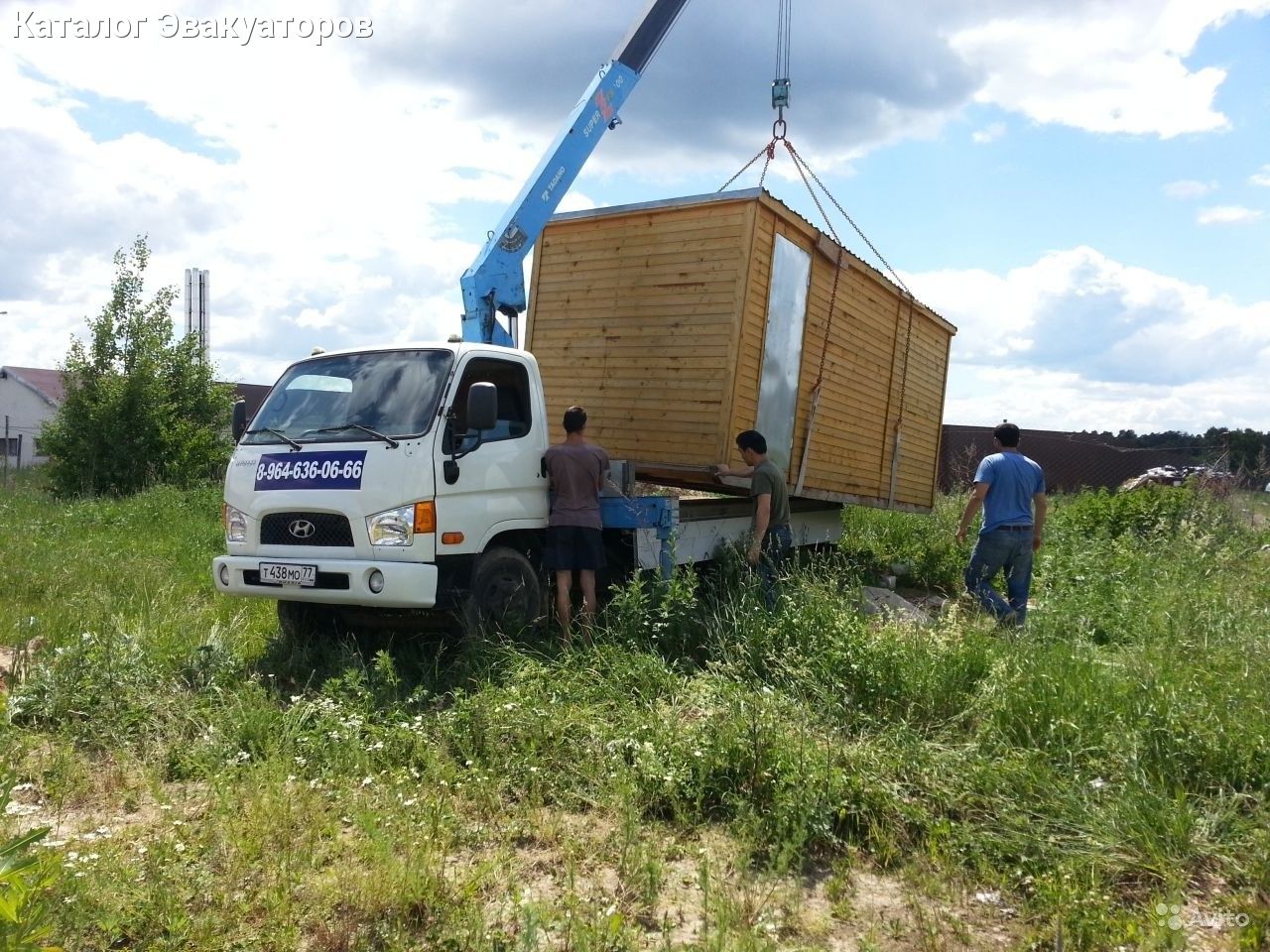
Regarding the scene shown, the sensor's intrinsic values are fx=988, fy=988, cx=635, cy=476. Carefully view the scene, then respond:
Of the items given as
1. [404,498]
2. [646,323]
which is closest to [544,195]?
[646,323]

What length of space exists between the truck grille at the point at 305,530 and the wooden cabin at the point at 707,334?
7.54 feet

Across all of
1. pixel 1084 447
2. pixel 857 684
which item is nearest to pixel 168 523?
pixel 857 684

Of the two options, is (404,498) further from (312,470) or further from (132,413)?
(132,413)

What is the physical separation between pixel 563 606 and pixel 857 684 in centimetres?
211

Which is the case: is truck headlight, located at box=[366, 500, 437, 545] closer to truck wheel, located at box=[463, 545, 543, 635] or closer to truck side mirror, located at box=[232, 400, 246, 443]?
truck wheel, located at box=[463, 545, 543, 635]

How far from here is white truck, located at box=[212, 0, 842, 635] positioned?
584cm

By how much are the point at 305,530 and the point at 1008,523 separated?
5.00 metres

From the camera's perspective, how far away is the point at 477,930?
322cm

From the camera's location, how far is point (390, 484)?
5.83 metres

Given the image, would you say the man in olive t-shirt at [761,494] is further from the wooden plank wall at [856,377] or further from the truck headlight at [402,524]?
the truck headlight at [402,524]

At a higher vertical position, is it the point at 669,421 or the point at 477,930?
the point at 669,421

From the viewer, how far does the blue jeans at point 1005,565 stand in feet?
24.2

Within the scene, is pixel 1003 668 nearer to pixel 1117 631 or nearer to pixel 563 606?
pixel 1117 631

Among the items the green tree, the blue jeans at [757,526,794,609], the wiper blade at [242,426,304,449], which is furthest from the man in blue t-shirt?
the green tree
